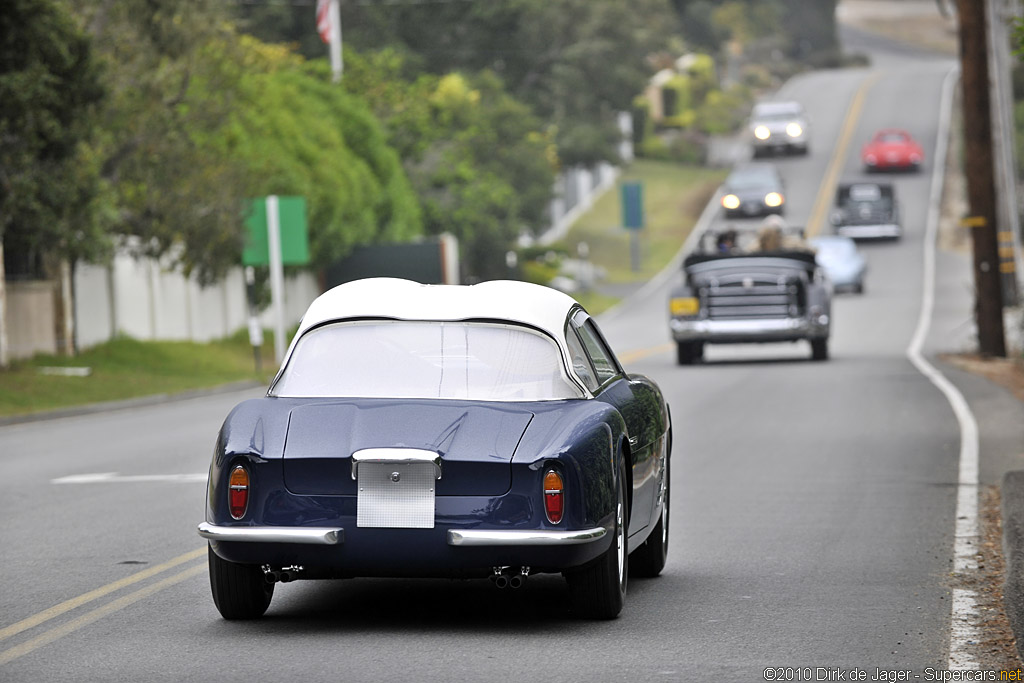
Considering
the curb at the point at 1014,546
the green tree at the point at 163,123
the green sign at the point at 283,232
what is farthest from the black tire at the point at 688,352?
the curb at the point at 1014,546

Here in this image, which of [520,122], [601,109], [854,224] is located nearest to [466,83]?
[520,122]

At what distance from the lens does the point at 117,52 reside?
107 ft

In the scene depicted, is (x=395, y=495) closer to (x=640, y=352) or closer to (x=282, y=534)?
(x=282, y=534)

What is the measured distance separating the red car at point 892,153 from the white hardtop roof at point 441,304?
223ft

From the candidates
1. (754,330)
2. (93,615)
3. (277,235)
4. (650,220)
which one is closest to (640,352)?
(754,330)

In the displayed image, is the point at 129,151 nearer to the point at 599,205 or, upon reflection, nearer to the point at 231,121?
the point at 231,121

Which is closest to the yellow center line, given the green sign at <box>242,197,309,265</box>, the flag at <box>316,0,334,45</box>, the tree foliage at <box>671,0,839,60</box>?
the green sign at <box>242,197,309,265</box>

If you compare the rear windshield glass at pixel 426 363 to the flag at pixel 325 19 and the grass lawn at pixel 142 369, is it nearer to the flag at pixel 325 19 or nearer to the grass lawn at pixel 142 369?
the grass lawn at pixel 142 369

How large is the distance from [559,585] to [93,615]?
2291 millimetres

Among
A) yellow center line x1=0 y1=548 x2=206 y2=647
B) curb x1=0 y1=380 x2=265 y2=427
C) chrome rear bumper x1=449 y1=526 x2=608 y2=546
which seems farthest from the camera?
curb x1=0 y1=380 x2=265 y2=427

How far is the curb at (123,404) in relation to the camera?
78.4 ft

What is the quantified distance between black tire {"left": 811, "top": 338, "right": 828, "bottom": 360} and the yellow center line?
19667 millimetres

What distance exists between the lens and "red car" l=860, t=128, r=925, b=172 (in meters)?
74.5

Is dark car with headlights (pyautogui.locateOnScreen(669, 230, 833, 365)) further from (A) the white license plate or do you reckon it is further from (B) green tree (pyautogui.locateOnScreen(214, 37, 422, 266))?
(A) the white license plate
